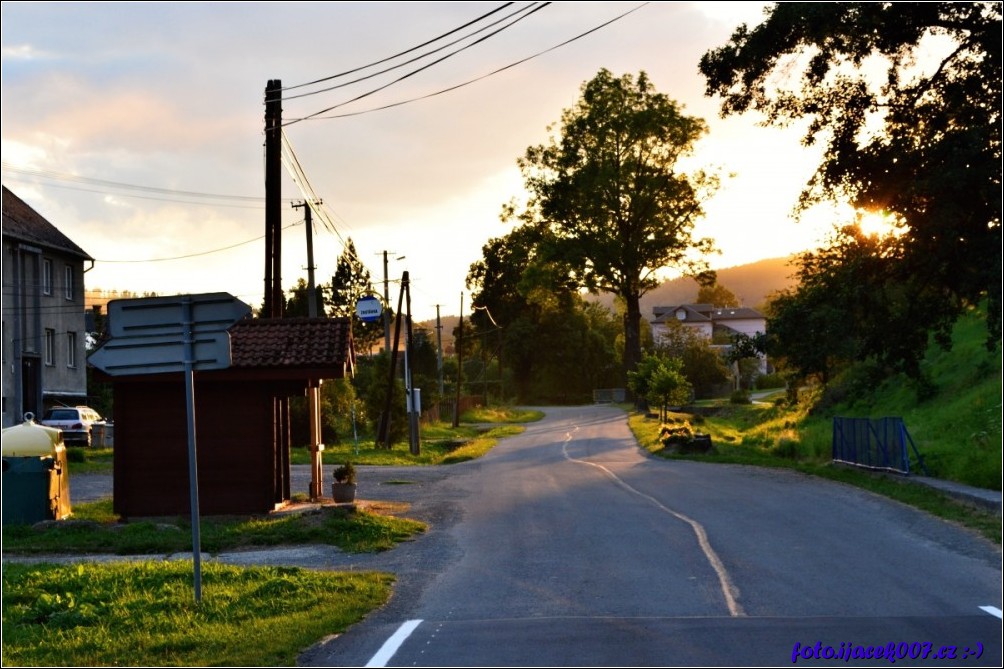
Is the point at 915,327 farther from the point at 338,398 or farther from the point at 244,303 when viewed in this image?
the point at 338,398

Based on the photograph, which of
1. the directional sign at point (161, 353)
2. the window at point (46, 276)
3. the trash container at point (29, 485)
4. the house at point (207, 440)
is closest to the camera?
the directional sign at point (161, 353)

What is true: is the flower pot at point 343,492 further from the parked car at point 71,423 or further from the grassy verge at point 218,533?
the parked car at point 71,423

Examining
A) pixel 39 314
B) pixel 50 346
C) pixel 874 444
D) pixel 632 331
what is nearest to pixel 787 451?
pixel 632 331

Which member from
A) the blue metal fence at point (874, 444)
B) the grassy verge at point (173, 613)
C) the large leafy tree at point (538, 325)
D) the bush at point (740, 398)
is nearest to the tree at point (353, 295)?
the large leafy tree at point (538, 325)

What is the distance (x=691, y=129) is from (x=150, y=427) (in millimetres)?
19037

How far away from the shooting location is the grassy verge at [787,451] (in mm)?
19719

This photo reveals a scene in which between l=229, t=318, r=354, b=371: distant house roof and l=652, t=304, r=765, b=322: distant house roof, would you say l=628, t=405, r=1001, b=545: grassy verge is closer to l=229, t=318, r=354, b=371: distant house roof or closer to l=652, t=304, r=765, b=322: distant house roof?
l=229, t=318, r=354, b=371: distant house roof

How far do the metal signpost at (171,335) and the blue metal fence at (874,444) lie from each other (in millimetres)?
18424

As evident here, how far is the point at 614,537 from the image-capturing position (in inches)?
678

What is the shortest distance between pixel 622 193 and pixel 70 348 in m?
32.1

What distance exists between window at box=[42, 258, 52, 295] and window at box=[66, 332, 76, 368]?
241cm

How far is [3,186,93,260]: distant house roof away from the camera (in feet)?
163

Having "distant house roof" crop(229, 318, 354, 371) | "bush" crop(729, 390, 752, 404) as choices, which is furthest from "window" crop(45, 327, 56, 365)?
"distant house roof" crop(229, 318, 354, 371)

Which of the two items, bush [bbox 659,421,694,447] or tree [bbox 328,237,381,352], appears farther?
tree [bbox 328,237,381,352]
